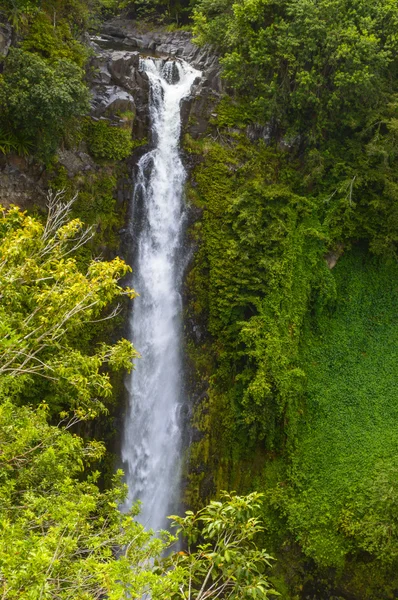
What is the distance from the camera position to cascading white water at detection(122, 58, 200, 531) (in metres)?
12.3

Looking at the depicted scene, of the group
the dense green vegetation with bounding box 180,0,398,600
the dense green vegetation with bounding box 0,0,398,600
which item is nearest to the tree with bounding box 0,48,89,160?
the dense green vegetation with bounding box 0,0,398,600

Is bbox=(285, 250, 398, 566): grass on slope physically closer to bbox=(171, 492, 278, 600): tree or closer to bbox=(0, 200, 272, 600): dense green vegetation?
bbox=(0, 200, 272, 600): dense green vegetation

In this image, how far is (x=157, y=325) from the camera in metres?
13.6

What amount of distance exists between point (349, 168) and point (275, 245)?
12.0ft

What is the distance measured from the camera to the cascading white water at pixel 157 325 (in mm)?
12344

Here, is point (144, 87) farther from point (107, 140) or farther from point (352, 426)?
point (352, 426)

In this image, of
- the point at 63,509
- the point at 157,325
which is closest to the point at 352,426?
the point at 157,325

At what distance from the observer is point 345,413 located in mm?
13180

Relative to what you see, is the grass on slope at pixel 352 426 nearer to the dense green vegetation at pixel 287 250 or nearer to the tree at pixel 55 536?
the dense green vegetation at pixel 287 250

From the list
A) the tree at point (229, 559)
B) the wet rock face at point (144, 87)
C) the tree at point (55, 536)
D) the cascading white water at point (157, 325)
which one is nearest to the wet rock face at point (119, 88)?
the wet rock face at point (144, 87)

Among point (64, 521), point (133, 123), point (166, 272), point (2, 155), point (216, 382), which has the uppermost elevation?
point (133, 123)

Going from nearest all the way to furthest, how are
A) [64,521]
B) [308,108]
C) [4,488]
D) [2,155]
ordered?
[64,521], [4,488], [2,155], [308,108]

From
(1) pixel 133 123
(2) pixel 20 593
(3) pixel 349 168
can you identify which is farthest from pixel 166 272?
(2) pixel 20 593

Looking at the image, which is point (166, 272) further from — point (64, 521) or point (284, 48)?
point (64, 521)
